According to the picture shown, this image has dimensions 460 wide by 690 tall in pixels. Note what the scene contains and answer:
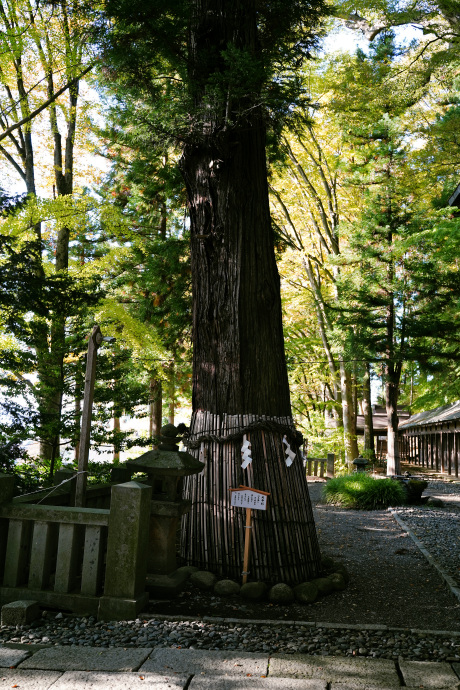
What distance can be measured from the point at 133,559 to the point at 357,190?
16612 millimetres

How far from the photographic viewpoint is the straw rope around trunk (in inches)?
182

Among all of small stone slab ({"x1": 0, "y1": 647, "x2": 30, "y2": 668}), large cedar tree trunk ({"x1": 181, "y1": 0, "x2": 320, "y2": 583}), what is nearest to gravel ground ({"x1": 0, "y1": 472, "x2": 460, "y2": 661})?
small stone slab ({"x1": 0, "y1": 647, "x2": 30, "y2": 668})

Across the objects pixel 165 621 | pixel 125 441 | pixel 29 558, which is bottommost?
pixel 165 621

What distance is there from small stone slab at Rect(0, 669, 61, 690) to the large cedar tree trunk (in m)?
2.30

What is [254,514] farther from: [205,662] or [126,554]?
[205,662]

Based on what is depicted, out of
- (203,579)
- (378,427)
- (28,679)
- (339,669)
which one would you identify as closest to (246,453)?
(203,579)

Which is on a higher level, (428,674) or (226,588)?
(428,674)

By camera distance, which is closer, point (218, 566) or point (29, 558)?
point (29, 558)

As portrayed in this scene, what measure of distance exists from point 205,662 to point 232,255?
3.70 m

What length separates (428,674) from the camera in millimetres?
2602

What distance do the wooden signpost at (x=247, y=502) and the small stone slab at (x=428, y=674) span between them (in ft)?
6.03

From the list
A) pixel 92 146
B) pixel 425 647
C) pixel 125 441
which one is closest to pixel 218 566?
pixel 425 647

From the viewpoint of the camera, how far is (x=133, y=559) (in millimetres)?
3646

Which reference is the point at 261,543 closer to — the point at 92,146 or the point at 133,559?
the point at 133,559
